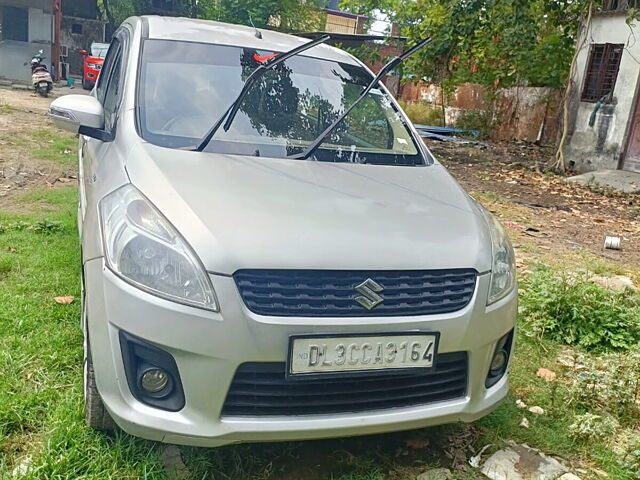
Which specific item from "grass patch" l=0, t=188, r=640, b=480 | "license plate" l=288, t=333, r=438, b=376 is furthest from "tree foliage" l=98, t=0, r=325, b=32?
"license plate" l=288, t=333, r=438, b=376

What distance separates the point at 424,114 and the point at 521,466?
18.7 meters

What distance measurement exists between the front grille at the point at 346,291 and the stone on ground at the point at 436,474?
70 centimetres

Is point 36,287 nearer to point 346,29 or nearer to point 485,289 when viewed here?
point 485,289

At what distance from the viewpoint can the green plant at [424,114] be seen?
64.8ft

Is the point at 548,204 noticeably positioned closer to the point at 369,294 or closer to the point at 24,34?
the point at 369,294

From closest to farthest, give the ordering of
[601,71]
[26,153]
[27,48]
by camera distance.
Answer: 1. [26,153]
2. [601,71]
3. [27,48]

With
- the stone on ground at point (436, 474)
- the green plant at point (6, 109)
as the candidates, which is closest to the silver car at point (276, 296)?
the stone on ground at point (436, 474)

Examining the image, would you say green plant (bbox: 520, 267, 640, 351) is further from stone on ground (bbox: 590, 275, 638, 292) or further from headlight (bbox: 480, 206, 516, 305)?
headlight (bbox: 480, 206, 516, 305)

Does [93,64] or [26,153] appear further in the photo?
[93,64]

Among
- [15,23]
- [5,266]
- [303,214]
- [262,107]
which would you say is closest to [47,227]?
[5,266]

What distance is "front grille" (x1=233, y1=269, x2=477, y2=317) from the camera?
1.75 meters

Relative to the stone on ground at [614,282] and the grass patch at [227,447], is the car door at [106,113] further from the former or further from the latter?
the stone on ground at [614,282]

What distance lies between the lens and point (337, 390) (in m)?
1.89

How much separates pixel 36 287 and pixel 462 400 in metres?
2.61
